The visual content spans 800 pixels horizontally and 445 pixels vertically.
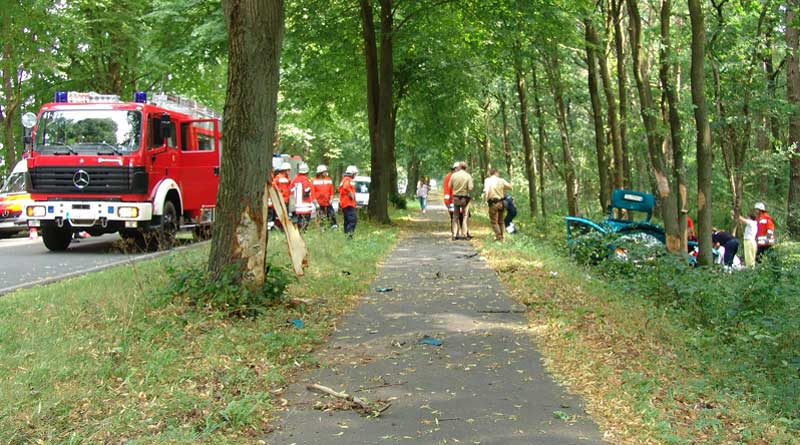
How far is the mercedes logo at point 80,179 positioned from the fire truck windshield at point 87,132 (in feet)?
1.54

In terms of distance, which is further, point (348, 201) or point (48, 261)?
point (348, 201)

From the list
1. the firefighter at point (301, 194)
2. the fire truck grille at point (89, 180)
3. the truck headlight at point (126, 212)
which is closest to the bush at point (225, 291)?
the truck headlight at point (126, 212)

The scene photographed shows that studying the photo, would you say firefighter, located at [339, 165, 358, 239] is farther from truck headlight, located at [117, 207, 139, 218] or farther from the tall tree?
the tall tree

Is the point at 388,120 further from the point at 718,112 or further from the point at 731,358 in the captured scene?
the point at 731,358

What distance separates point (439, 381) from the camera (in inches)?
237

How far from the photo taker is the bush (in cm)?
794

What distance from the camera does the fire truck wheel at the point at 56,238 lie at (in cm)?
1619

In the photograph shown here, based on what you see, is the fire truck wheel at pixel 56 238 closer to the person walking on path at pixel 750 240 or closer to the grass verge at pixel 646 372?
the grass verge at pixel 646 372

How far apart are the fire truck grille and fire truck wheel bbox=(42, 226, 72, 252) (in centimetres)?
124

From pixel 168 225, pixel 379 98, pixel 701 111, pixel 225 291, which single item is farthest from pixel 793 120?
pixel 225 291

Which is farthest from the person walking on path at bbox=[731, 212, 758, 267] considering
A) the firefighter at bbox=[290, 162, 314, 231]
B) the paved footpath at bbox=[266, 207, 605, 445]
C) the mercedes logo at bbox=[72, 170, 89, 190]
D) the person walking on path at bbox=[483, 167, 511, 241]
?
the mercedes logo at bbox=[72, 170, 89, 190]

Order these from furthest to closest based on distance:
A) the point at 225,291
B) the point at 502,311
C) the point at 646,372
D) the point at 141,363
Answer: the point at 502,311 < the point at 225,291 < the point at 646,372 < the point at 141,363

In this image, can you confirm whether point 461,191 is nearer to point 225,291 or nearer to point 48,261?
point 48,261

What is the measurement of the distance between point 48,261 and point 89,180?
1903 millimetres
